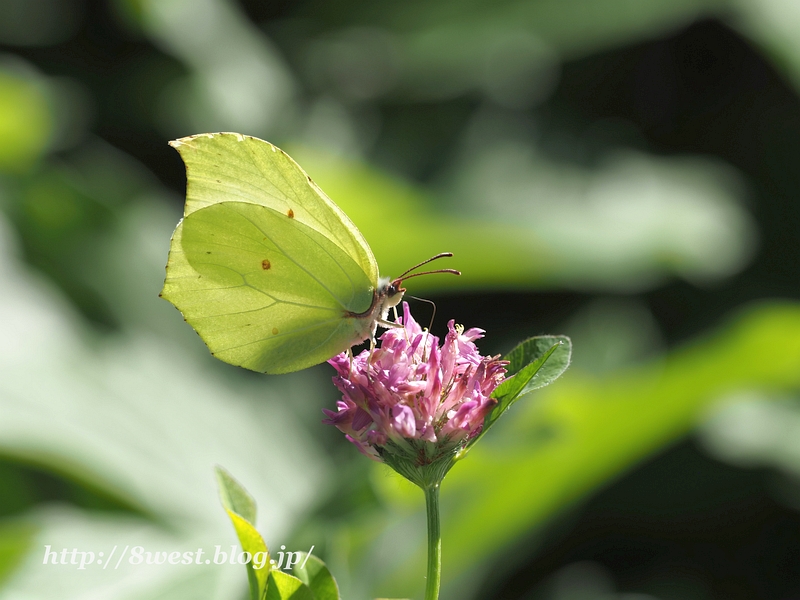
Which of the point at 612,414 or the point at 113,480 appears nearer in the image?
the point at 612,414

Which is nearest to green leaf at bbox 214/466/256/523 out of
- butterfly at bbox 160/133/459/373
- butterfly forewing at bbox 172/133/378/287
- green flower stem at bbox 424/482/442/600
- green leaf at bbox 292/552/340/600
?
green leaf at bbox 292/552/340/600

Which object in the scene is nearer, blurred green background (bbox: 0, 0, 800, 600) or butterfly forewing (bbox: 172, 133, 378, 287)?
butterfly forewing (bbox: 172, 133, 378, 287)

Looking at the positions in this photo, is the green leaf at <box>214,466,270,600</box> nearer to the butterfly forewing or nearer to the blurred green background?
the blurred green background

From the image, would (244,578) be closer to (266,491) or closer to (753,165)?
(266,491)

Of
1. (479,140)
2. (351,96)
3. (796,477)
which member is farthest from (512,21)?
(796,477)

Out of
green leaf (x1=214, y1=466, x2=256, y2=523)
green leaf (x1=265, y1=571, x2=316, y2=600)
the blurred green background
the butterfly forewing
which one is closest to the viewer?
green leaf (x1=265, y1=571, x2=316, y2=600)
